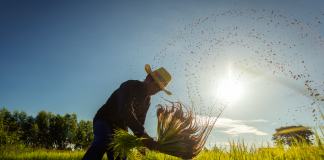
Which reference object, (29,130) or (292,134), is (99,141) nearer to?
(292,134)

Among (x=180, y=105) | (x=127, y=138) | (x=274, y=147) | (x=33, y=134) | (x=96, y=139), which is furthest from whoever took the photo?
(x=33, y=134)

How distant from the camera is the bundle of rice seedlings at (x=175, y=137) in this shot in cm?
268

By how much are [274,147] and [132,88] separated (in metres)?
3.12

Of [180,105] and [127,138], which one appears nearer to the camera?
[127,138]

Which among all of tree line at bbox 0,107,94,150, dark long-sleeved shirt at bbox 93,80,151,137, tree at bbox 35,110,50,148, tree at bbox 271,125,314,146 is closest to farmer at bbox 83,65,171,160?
dark long-sleeved shirt at bbox 93,80,151,137

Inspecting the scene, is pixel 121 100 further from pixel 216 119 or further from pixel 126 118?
pixel 216 119

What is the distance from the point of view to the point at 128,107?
290 cm

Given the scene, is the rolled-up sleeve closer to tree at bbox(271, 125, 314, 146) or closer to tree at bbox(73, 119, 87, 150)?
tree at bbox(271, 125, 314, 146)

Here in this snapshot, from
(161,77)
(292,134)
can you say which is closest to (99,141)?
(161,77)

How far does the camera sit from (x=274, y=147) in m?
3.68

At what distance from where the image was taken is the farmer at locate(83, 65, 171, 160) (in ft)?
9.46

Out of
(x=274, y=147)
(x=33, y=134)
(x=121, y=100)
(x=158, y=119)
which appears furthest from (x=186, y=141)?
(x=33, y=134)

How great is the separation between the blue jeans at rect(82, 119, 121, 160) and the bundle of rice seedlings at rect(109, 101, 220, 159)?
1.82 ft

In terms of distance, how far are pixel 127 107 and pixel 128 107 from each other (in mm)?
17
